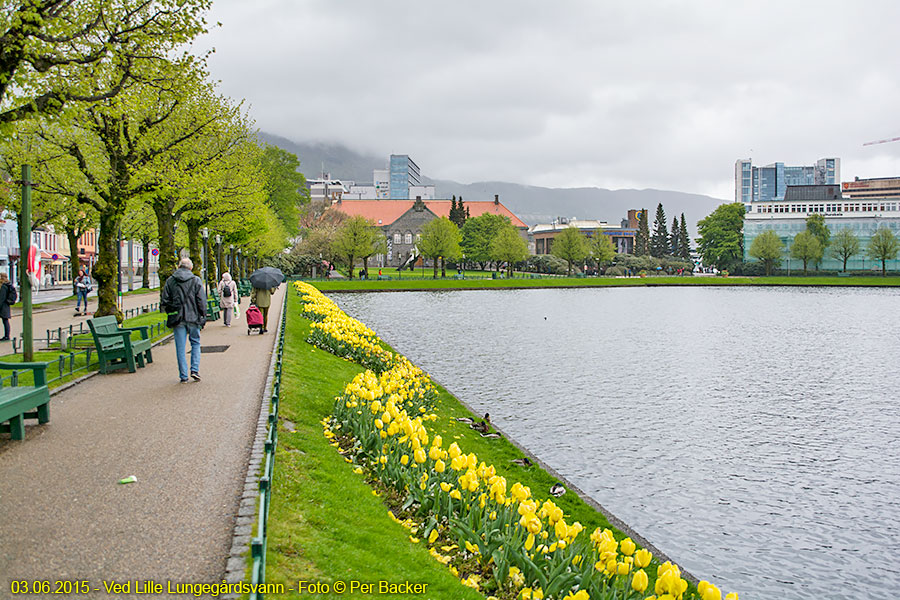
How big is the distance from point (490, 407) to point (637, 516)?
23.7 feet

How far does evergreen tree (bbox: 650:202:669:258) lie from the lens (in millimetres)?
154625

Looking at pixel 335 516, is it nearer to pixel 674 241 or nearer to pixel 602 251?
pixel 602 251

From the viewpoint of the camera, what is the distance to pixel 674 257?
154500 mm

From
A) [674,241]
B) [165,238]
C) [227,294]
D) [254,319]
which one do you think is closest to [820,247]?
[674,241]

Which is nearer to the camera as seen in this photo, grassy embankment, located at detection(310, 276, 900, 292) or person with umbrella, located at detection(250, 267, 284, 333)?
person with umbrella, located at detection(250, 267, 284, 333)

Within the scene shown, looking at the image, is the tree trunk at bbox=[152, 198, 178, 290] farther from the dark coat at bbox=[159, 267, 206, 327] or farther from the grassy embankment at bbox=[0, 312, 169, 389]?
the dark coat at bbox=[159, 267, 206, 327]

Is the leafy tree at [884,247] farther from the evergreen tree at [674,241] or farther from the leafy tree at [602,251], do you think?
the evergreen tree at [674,241]

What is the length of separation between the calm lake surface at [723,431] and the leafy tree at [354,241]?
170 feet

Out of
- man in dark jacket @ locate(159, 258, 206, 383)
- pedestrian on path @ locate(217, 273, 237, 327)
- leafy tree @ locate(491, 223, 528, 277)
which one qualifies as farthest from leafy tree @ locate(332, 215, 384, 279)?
man in dark jacket @ locate(159, 258, 206, 383)

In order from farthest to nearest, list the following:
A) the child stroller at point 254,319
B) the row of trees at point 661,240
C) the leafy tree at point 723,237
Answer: the row of trees at point 661,240
the leafy tree at point 723,237
the child stroller at point 254,319

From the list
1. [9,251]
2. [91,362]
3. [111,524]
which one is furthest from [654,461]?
[9,251]

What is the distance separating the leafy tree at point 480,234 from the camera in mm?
115062

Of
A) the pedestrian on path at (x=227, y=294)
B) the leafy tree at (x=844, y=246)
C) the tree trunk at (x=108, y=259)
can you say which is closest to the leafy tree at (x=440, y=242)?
the leafy tree at (x=844, y=246)

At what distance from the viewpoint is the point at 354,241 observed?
284 feet
